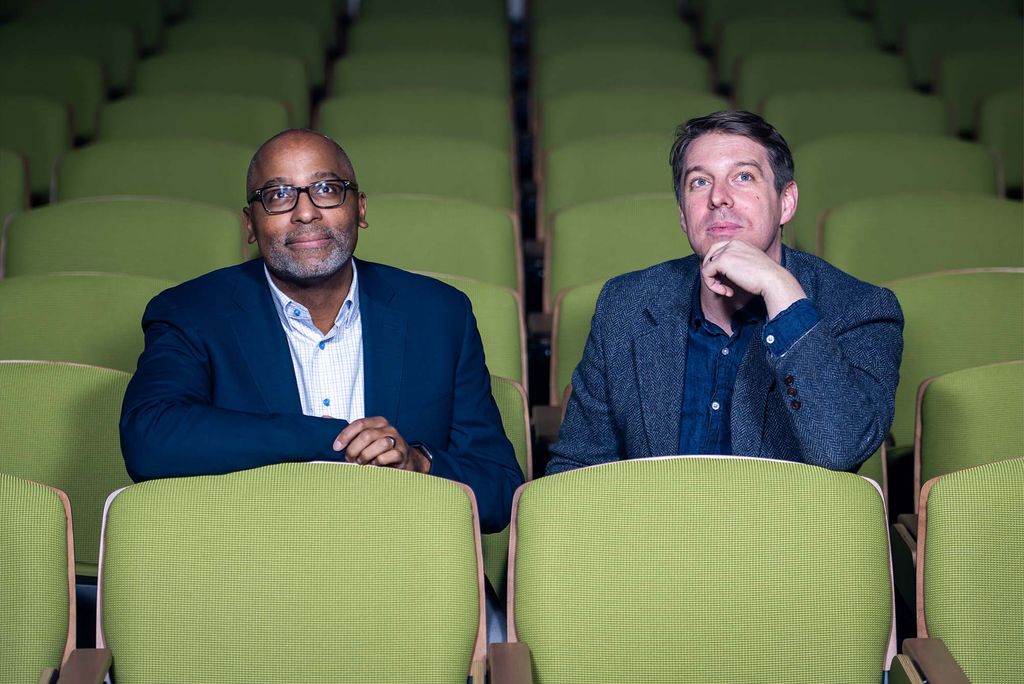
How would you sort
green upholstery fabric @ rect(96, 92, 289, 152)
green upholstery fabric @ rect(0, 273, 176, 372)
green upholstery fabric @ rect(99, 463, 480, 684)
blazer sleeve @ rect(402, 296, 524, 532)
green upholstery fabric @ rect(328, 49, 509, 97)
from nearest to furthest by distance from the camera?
green upholstery fabric @ rect(99, 463, 480, 684) → blazer sleeve @ rect(402, 296, 524, 532) → green upholstery fabric @ rect(0, 273, 176, 372) → green upholstery fabric @ rect(96, 92, 289, 152) → green upholstery fabric @ rect(328, 49, 509, 97)

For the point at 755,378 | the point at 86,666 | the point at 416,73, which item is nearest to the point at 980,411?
the point at 755,378

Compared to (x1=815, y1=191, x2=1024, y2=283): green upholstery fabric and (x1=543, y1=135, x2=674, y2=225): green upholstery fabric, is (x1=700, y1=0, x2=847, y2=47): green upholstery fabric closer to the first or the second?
(x1=543, y1=135, x2=674, y2=225): green upholstery fabric

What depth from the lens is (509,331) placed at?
88.9 inches

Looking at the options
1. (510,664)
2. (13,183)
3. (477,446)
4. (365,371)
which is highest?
(13,183)

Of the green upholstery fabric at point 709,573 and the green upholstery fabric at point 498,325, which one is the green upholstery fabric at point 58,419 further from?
the green upholstery fabric at point 709,573

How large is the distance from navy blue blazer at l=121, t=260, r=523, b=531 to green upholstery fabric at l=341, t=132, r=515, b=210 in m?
1.09

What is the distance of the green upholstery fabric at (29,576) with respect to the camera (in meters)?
1.54

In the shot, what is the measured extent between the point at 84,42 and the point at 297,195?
2789 millimetres

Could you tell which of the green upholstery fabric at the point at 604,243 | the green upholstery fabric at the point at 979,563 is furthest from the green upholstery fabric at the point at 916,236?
the green upholstery fabric at the point at 979,563

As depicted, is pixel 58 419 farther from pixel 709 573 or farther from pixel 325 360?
pixel 709 573

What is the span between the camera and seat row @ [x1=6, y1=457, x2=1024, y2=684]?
60.1 inches

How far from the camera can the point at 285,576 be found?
153 centimetres

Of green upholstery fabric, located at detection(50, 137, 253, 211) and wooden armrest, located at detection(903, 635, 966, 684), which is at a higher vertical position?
green upholstery fabric, located at detection(50, 137, 253, 211)

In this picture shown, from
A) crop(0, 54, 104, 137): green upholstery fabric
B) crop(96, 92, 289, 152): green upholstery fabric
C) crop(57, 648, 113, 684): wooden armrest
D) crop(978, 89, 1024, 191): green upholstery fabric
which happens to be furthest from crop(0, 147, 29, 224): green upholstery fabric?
crop(978, 89, 1024, 191): green upholstery fabric
